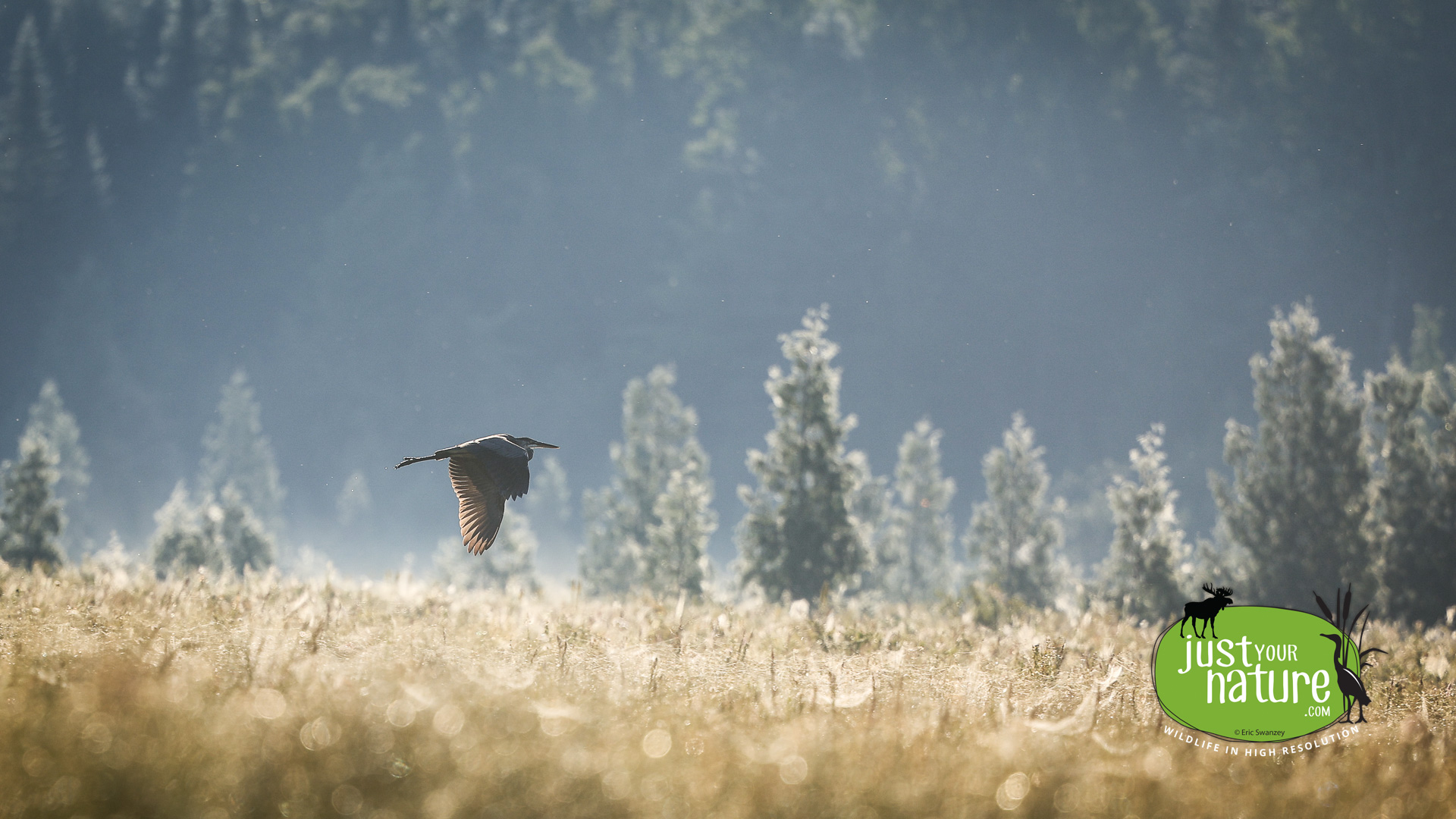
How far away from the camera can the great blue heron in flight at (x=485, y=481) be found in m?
5.92

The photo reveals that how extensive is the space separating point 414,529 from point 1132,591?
143648mm

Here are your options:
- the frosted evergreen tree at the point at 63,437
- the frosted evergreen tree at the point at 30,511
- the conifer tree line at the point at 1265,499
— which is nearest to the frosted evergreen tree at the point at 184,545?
the frosted evergreen tree at the point at 30,511

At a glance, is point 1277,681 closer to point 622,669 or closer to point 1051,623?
point 622,669

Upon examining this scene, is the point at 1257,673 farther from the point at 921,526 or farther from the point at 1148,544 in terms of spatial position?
the point at 921,526

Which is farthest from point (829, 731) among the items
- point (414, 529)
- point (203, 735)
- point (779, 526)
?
point (414, 529)

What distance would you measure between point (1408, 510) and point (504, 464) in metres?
23.8

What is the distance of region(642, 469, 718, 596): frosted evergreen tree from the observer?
68.6 feet

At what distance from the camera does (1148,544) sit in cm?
1764

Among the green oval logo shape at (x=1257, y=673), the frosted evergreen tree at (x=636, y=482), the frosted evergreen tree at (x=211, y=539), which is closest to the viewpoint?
the green oval logo shape at (x=1257, y=673)

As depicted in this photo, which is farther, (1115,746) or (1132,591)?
(1132,591)

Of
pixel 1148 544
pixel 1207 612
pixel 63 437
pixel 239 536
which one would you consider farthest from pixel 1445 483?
pixel 63 437

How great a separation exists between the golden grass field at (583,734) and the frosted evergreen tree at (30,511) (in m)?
15.0

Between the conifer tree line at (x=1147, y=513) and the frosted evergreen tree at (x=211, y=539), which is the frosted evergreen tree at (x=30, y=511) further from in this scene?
the frosted evergreen tree at (x=211, y=539)

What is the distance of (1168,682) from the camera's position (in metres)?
4.85
